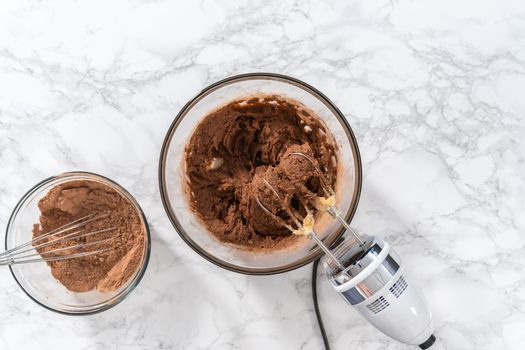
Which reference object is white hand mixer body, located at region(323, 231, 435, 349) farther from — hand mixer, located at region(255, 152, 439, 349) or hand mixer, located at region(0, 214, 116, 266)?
hand mixer, located at region(0, 214, 116, 266)

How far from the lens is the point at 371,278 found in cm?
93

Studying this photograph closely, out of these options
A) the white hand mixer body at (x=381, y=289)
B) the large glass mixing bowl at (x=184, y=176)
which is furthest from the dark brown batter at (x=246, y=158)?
the white hand mixer body at (x=381, y=289)

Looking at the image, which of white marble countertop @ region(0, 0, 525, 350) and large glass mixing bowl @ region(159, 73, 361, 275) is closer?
large glass mixing bowl @ region(159, 73, 361, 275)

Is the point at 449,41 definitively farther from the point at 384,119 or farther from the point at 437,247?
the point at 437,247

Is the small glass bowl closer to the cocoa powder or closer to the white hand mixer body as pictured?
the cocoa powder

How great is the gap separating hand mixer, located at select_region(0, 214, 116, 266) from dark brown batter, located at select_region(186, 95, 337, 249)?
0.64 feet

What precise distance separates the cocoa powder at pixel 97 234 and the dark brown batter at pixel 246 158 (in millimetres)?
136

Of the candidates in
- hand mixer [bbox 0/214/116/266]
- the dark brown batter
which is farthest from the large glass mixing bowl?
hand mixer [bbox 0/214/116/266]

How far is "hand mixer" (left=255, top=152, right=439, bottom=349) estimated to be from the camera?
935 mm

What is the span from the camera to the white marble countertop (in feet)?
3.62

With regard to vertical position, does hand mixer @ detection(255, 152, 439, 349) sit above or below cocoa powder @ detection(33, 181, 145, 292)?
below

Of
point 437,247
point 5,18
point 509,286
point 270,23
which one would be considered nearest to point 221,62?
point 270,23

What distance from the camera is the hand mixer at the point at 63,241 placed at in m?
1.03

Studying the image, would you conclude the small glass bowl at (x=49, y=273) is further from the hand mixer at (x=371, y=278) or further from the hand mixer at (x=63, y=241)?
the hand mixer at (x=371, y=278)
